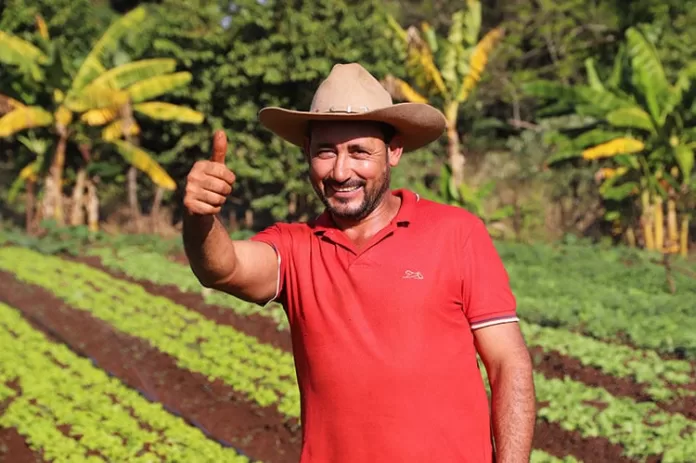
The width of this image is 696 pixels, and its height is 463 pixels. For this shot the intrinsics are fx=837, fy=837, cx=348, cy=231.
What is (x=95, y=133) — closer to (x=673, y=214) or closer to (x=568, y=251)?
(x=568, y=251)

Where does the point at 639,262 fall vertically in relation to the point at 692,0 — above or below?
below

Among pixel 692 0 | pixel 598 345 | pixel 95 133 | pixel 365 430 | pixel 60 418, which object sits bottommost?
Answer: pixel 60 418

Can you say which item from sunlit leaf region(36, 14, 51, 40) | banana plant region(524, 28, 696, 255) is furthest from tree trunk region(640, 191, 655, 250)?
sunlit leaf region(36, 14, 51, 40)

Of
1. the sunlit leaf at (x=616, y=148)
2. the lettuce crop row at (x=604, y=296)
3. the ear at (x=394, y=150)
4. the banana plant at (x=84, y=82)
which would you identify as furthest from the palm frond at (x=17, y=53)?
the ear at (x=394, y=150)

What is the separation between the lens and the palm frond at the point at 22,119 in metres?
18.0

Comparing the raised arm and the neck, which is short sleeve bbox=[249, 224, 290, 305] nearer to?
the raised arm

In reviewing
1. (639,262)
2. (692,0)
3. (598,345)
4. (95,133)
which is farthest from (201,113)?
(598,345)

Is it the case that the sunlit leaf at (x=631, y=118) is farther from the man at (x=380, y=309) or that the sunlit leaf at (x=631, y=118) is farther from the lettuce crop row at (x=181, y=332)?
the man at (x=380, y=309)

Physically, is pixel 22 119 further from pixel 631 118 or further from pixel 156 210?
pixel 631 118

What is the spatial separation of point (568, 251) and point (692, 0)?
9830mm

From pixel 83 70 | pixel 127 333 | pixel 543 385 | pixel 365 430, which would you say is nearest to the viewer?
pixel 365 430

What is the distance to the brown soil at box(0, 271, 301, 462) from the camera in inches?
251

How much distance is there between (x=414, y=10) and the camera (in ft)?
88.7

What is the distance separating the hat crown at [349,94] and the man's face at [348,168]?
0.18ft
